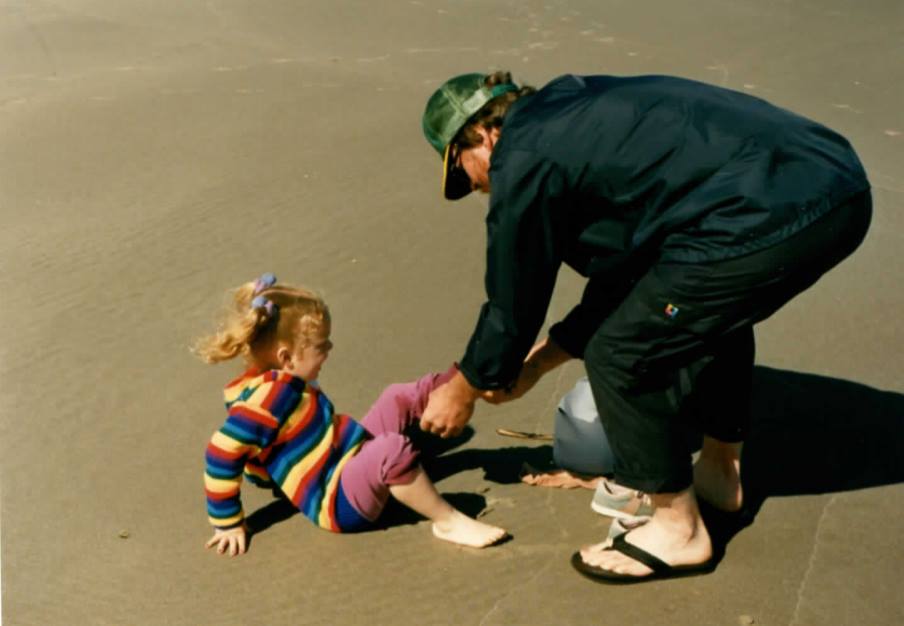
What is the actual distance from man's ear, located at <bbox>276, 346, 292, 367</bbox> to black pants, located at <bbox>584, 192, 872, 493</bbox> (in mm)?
911

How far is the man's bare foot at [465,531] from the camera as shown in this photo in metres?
3.54

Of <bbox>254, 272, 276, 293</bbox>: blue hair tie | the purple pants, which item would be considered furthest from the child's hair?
the purple pants

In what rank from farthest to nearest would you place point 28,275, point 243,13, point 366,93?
point 243,13 < point 366,93 < point 28,275

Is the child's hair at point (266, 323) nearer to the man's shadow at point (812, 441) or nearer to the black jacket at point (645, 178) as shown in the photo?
the black jacket at point (645, 178)

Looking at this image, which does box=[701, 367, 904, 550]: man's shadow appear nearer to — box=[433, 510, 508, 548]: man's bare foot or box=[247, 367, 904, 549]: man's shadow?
box=[247, 367, 904, 549]: man's shadow

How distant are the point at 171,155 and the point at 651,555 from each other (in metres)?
4.07

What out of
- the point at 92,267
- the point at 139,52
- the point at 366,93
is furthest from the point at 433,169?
the point at 139,52

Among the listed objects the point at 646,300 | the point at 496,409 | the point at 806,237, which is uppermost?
the point at 806,237

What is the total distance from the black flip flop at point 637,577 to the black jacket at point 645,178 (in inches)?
29.0

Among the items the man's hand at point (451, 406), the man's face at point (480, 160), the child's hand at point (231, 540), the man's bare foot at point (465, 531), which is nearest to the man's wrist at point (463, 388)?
the man's hand at point (451, 406)

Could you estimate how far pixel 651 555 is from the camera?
11.0 ft

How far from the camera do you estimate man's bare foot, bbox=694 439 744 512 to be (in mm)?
3664

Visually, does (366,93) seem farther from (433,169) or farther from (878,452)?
(878,452)

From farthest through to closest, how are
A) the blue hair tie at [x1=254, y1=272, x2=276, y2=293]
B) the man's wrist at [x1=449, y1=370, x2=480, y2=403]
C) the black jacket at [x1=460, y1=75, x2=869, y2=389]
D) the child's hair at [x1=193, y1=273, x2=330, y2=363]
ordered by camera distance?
1. the blue hair tie at [x1=254, y1=272, x2=276, y2=293]
2. the child's hair at [x1=193, y1=273, x2=330, y2=363]
3. the man's wrist at [x1=449, y1=370, x2=480, y2=403]
4. the black jacket at [x1=460, y1=75, x2=869, y2=389]
